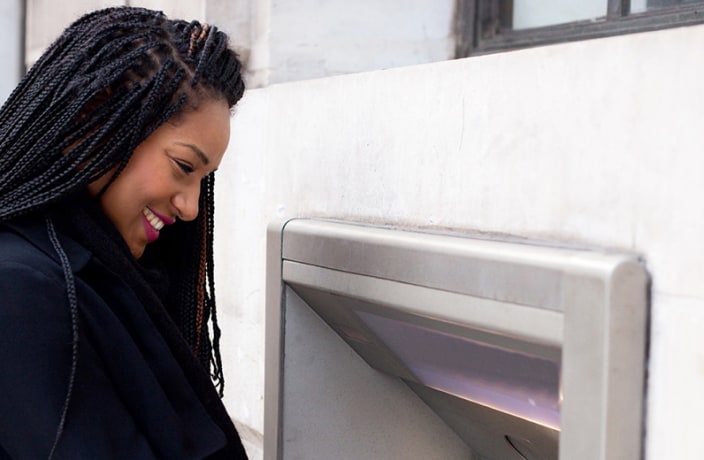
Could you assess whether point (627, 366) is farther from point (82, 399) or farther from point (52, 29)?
point (52, 29)

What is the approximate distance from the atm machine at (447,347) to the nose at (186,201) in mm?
215

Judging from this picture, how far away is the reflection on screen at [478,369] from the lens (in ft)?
3.43

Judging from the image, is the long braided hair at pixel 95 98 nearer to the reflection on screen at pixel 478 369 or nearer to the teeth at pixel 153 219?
the teeth at pixel 153 219

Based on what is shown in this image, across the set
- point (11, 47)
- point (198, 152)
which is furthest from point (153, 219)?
point (11, 47)

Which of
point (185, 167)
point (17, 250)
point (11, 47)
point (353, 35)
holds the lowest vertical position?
point (17, 250)

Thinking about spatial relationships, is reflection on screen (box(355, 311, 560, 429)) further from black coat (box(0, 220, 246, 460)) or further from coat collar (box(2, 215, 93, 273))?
coat collar (box(2, 215, 93, 273))

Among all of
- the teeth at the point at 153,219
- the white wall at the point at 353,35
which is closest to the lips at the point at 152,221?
the teeth at the point at 153,219

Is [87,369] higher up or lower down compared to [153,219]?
lower down

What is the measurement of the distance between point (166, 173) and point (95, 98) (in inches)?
5.4

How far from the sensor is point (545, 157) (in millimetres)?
1025

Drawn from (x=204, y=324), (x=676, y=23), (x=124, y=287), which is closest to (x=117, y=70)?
(x=124, y=287)

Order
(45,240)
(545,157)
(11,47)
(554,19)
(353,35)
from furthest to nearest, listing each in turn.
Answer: (11,47)
(353,35)
(554,19)
(45,240)
(545,157)

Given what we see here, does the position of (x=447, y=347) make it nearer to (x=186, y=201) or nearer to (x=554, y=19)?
(x=186, y=201)

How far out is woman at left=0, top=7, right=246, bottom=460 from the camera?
1.05 m
